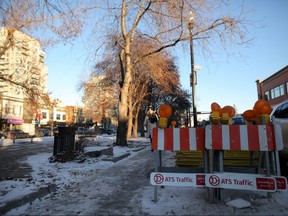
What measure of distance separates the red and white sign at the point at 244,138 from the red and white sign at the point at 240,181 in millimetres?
454

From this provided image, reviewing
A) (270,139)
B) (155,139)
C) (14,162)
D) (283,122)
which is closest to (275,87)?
(283,122)

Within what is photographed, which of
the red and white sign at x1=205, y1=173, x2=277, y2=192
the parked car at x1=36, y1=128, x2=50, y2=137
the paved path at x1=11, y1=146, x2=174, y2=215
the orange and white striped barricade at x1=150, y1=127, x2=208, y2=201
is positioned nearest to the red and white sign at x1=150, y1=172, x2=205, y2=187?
the orange and white striped barricade at x1=150, y1=127, x2=208, y2=201

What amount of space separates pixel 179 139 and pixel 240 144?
100 cm

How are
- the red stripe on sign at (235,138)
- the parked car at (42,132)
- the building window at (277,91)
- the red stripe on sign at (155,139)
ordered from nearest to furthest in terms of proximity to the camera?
1. the red stripe on sign at (235,138)
2. the red stripe on sign at (155,139)
3. the building window at (277,91)
4. the parked car at (42,132)

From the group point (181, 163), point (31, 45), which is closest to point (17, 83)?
point (31, 45)

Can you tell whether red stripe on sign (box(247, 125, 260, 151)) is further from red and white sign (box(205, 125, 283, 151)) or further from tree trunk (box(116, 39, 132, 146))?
tree trunk (box(116, 39, 132, 146))

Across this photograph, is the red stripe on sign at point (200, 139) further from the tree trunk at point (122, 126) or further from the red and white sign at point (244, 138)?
the tree trunk at point (122, 126)

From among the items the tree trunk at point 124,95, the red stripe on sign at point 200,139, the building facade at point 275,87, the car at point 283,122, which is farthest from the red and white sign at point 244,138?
the building facade at point 275,87

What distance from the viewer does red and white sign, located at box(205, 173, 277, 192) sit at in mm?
4625

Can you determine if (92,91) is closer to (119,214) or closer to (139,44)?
(139,44)

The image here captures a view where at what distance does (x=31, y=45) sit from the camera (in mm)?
12703

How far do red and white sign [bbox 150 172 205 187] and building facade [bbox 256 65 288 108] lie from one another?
42600 millimetres

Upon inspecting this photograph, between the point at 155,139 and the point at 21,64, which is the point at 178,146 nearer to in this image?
the point at 155,139

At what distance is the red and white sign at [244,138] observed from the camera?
15.3 feet
